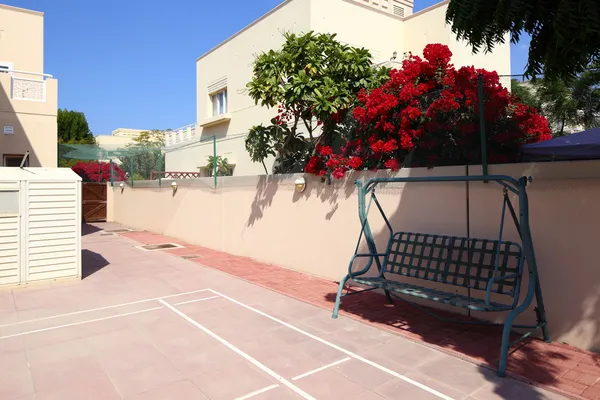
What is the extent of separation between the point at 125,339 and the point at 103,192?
1634 cm

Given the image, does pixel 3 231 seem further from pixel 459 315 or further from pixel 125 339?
pixel 459 315

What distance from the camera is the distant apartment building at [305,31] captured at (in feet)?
45.2

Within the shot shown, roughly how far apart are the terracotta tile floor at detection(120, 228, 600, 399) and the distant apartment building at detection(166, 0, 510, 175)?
214 inches

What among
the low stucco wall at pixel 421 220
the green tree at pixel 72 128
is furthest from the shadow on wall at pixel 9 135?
the green tree at pixel 72 128

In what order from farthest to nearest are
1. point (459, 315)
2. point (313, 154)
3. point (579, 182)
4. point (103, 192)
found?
point (103, 192)
point (313, 154)
point (459, 315)
point (579, 182)

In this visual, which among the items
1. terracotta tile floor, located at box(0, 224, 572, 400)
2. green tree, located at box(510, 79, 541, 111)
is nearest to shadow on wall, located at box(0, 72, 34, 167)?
terracotta tile floor, located at box(0, 224, 572, 400)

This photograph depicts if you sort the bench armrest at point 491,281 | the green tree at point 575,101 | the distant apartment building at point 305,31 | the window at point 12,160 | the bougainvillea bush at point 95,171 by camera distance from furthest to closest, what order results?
the bougainvillea bush at point 95,171, the distant apartment building at point 305,31, the window at point 12,160, the green tree at point 575,101, the bench armrest at point 491,281

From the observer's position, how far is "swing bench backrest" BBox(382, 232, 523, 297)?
4.42m

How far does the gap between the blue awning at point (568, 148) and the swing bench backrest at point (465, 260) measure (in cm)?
100

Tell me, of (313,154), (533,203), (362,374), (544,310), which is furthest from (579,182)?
(313,154)

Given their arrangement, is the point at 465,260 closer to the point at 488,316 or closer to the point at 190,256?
the point at 488,316

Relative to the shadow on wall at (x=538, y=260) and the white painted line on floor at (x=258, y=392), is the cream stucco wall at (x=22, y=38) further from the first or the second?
the white painted line on floor at (x=258, y=392)

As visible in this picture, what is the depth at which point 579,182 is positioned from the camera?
4238 millimetres

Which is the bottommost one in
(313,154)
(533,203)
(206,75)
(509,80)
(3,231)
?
(3,231)
